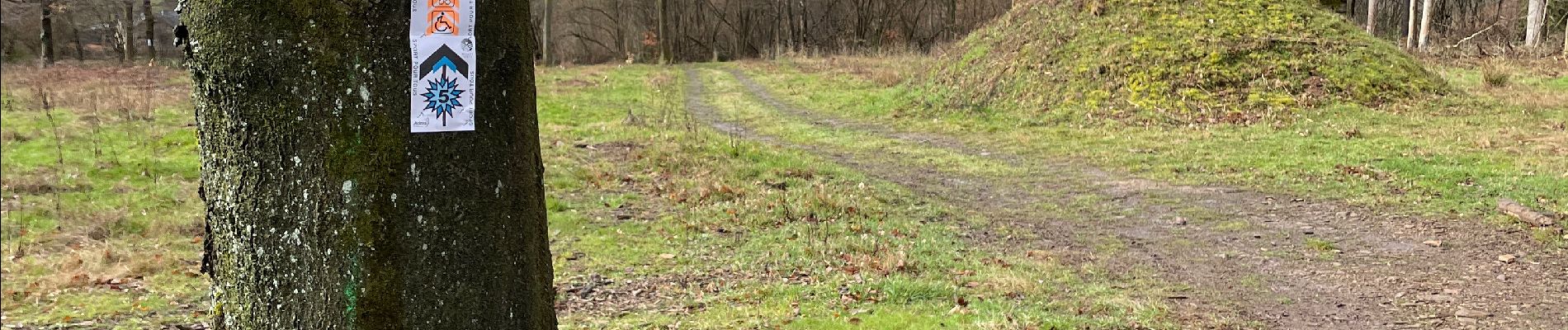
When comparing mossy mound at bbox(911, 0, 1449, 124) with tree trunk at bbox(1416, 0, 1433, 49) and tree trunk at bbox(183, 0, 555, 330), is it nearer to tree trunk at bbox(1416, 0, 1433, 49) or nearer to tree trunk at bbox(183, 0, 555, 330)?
tree trunk at bbox(1416, 0, 1433, 49)

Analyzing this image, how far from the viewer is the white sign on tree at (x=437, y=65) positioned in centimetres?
247

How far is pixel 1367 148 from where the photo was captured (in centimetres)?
996

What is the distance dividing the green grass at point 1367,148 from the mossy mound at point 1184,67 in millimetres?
455

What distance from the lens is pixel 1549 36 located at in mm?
21734

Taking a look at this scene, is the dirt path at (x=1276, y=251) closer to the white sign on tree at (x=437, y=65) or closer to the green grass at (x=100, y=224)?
the white sign on tree at (x=437, y=65)

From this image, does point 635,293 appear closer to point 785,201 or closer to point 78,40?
point 785,201

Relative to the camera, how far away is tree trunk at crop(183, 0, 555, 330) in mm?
2428

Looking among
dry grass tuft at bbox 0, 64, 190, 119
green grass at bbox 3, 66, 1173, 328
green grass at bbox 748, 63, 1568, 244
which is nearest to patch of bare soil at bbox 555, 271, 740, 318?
green grass at bbox 3, 66, 1173, 328

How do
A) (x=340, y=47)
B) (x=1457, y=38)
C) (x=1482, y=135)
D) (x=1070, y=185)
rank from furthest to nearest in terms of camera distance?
(x=1457, y=38), (x=1482, y=135), (x=1070, y=185), (x=340, y=47)

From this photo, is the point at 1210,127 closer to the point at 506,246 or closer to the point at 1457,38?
the point at 506,246

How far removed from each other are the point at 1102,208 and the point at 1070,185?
1.12m

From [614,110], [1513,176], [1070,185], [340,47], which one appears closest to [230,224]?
[340,47]

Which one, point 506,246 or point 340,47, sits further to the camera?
point 506,246

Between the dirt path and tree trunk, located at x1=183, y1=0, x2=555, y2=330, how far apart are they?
11.6ft
